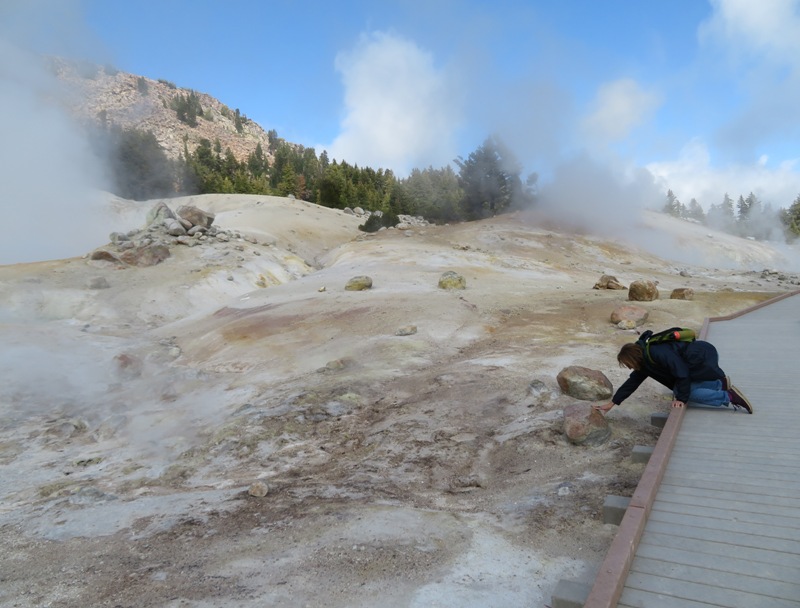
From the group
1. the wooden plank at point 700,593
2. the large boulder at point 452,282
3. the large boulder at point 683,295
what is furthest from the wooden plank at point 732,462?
the large boulder at point 452,282

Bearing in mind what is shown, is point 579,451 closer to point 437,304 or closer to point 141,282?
point 437,304

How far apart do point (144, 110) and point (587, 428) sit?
126 meters

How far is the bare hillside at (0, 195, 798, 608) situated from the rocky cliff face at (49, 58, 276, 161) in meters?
88.2

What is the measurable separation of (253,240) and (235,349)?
56.7 feet

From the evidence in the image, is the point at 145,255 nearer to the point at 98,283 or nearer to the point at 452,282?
the point at 98,283

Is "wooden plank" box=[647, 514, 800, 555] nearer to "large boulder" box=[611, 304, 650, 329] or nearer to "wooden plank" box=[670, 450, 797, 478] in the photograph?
"wooden plank" box=[670, 450, 797, 478]

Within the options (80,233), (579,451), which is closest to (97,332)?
(579,451)

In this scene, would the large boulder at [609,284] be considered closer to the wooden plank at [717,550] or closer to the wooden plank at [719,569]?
the wooden plank at [717,550]

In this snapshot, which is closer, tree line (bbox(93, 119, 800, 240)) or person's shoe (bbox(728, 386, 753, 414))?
person's shoe (bbox(728, 386, 753, 414))

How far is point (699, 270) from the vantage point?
29.0m

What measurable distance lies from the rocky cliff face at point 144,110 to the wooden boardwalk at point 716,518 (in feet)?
327

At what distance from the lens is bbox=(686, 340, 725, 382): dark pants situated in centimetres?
552

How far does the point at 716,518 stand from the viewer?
12.1ft

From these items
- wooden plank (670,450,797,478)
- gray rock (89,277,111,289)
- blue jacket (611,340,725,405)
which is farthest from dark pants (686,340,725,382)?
gray rock (89,277,111,289)
